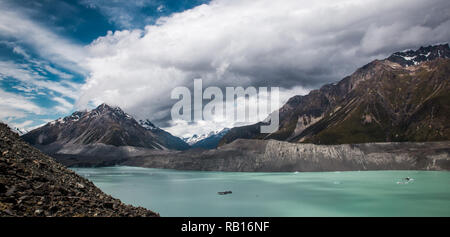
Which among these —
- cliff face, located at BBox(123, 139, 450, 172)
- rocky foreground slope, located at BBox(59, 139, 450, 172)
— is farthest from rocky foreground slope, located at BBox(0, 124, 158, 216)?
cliff face, located at BBox(123, 139, 450, 172)

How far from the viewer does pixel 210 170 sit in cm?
16400

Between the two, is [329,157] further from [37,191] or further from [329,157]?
[37,191]

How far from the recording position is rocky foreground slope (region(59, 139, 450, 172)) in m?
131

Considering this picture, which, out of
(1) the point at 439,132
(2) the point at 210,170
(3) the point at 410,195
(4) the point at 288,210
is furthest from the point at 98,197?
(1) the point at 439,132

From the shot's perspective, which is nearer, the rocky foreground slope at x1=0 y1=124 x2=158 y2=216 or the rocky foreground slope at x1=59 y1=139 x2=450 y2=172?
the rocky foreground slope at x1=0 y1=124 x2=158 y2=216

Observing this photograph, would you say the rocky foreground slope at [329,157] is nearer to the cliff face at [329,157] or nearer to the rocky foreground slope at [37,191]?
the cliff face at [329,157]

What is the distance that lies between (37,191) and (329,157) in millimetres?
140289

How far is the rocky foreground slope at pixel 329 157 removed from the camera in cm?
13125

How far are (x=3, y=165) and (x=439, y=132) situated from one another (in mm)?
210876

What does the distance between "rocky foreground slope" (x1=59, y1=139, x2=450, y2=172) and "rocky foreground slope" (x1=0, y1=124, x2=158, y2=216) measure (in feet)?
419

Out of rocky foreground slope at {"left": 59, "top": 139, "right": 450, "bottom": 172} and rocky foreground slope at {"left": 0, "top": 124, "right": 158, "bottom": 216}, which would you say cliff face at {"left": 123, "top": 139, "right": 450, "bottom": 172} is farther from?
rocky foreground slope at {"left": 0, "top": 124, "right": 158, "bottom": 216}
